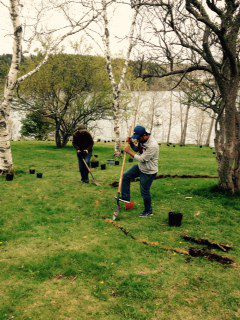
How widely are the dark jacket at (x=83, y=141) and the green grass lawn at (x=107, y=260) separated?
191cm

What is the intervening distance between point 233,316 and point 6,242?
15.5ft

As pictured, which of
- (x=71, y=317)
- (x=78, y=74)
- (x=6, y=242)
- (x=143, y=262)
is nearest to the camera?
(x=71, y=317)

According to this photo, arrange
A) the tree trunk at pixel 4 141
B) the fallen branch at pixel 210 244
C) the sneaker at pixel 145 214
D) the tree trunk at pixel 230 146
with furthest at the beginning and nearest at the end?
1. the tree trunk at pixel 4 141
2. the tree trunk at pixel 230 146
3. the sneaker at pixel 145 214
4. the fallen branch at pixel 210 244

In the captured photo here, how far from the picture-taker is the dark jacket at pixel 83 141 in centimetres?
1158

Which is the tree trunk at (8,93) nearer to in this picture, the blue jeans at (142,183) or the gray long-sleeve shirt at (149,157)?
the blue jeans at (142,183)

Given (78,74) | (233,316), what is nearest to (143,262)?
(233,316)

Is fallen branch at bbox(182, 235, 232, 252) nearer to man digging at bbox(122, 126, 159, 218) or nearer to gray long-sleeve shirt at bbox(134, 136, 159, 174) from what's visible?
man digging at bbox(122, 126, 159, 218)

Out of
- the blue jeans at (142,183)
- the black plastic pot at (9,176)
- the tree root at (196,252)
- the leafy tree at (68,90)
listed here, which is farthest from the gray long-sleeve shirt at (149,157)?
the leafy tree at (68,90)

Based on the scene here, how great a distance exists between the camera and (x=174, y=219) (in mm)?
7543

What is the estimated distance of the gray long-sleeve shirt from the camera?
7637mm

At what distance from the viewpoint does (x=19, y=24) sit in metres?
12.1

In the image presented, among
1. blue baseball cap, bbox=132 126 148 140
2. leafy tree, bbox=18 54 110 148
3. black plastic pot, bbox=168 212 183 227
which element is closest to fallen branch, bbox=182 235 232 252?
black plastic pot, bbox=168 212 183 227

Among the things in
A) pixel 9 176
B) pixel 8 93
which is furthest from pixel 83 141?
pixel 8 93

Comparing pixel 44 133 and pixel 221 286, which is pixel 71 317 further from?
pixel 44 133
